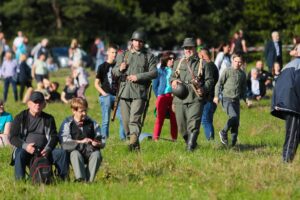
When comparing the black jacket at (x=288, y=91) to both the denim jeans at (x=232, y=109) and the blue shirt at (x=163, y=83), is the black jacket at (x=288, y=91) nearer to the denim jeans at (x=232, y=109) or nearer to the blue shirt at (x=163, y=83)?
the denim jeans at (x=232, y=109)

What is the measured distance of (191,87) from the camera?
15.6 meters

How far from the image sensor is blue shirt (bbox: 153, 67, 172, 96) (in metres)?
18.9

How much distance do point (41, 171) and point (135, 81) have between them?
3640mm

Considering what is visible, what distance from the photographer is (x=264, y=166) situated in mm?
12953

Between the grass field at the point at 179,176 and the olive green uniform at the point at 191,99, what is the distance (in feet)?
1.62

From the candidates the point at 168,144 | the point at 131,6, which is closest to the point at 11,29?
the point at 131,6

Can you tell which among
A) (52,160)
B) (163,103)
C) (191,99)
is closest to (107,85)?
(163,103)

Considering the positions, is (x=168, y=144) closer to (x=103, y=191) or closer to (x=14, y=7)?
(x=103, y=191)

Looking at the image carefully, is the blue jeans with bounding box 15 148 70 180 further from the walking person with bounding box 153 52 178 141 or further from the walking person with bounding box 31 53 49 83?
the walking person with bounding box 31 53 49 83

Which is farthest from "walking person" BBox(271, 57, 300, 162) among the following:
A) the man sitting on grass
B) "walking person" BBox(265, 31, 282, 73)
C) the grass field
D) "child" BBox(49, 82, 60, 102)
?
"child" BBox(49, 82, 60, 102)

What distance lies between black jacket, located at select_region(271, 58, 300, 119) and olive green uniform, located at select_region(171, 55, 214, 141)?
7.61 feet

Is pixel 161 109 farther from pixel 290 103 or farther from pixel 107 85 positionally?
pixel 290 103

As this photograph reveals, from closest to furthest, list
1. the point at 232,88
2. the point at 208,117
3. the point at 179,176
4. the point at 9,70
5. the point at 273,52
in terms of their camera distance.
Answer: the point at 179,176 → the point at 232,88 → the point at 208,117 → the point at 273,52 → the point at 9,70

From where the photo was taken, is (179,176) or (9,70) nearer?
(179,176)
